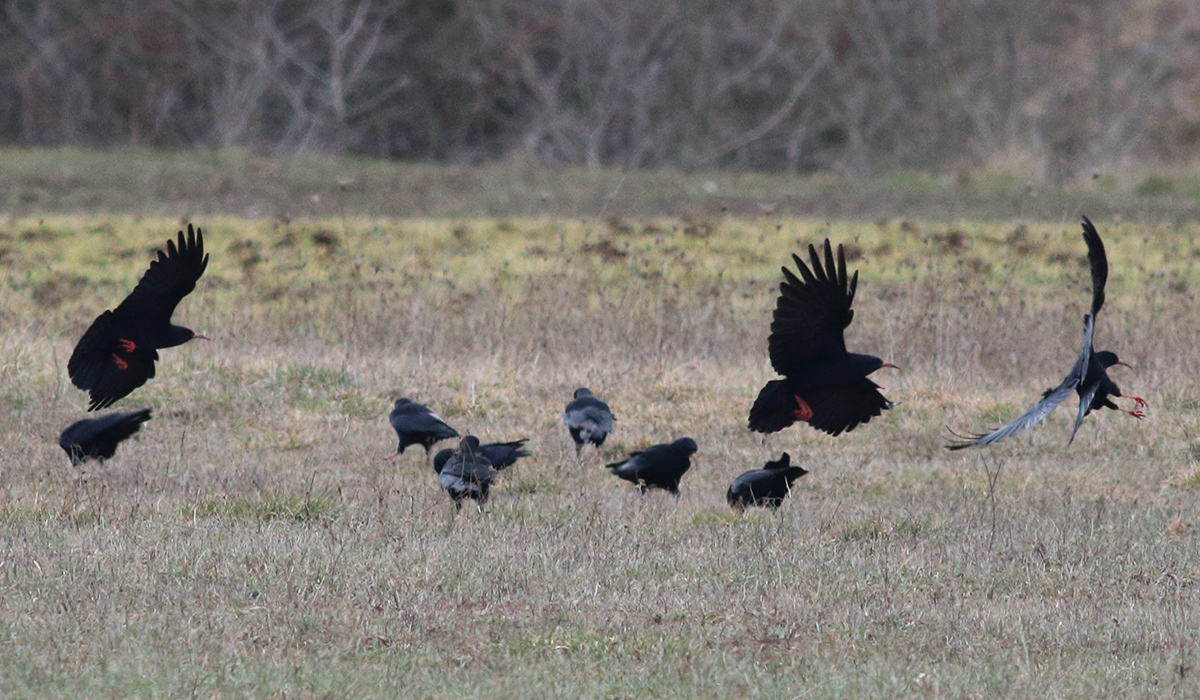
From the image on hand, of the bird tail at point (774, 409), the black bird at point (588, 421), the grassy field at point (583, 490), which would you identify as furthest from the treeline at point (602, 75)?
the bird tail at point (774, 409)

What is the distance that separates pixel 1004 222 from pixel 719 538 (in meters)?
14.2

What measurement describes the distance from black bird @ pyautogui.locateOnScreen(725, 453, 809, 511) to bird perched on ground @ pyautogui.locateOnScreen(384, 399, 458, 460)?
206cm

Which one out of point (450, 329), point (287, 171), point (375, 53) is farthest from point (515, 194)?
point (375, 53)

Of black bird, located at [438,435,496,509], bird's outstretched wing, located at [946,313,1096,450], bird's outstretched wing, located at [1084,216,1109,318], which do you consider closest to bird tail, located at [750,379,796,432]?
black bird, located at [438,435,496,509]

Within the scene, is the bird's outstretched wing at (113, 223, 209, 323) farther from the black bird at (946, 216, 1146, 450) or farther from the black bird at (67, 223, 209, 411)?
the black bird at (946, 216, 1146, 450)

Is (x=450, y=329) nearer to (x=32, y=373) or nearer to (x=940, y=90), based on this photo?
(x=32, y=373)

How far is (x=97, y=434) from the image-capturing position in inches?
352

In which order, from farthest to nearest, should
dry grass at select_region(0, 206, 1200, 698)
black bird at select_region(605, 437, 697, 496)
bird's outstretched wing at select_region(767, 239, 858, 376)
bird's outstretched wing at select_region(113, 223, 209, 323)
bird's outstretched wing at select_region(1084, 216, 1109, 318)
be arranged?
black bird at select_region(605, 437, 697, 496) → bird's outstretched wing at select_region(113, 223, 209, 323) → bird's outstretched wing at select_region(767, 239, 858, 376) → bird's outstretched wing at select_region(1084, 216, 1109, 318) → dry grass at select_region(0, 206, 1200, 698)

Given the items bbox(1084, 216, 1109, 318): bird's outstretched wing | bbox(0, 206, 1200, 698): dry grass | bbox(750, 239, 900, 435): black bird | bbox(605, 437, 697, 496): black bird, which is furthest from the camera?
bbox(605, 437, 697, 496): black bird

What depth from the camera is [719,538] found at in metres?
7.63

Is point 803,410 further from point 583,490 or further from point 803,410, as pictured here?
point 583,490

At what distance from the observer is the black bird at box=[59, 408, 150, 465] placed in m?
8.93

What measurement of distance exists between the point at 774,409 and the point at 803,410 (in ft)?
0.60

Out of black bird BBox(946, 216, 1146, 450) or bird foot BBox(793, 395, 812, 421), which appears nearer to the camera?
black bird BBox(946, 216, 1146, 450)
